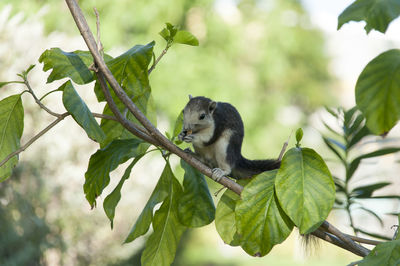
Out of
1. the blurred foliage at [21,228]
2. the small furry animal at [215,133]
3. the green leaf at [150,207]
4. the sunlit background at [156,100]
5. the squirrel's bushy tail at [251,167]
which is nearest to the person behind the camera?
the green leaf at [150,207]

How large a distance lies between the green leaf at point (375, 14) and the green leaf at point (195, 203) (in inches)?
17.8

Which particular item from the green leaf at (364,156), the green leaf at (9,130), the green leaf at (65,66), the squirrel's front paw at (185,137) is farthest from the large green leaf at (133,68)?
the green leaf at (364,156)

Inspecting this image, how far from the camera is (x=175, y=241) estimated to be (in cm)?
84

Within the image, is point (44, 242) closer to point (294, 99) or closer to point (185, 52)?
point (185, 52)

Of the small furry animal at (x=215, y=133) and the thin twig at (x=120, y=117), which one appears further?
the small furry animal at (x=215, y=133)

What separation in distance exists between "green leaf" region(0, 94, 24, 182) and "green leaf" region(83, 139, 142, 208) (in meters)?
0.13

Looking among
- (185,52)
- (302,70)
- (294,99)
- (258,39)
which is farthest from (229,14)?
(294,99)

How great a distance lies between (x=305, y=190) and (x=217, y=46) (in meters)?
6.51

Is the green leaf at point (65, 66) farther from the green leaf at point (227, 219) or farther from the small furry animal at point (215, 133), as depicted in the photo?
the small furry animal at point (215, 133)

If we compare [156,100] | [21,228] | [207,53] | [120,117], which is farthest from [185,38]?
[207,53]

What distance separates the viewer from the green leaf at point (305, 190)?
0.59m

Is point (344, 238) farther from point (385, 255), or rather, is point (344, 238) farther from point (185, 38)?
point (185, 38)

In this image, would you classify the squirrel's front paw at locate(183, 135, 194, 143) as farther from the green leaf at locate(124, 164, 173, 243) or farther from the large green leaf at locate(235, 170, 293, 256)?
the large green leaf at locate(235, 170, 293, 256)

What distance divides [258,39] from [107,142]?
7.26m
